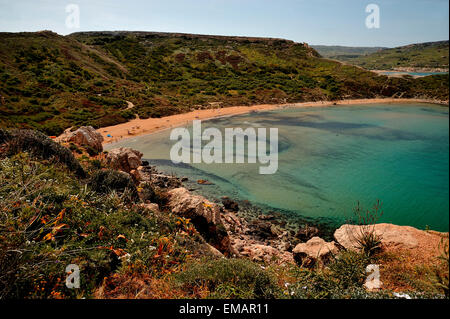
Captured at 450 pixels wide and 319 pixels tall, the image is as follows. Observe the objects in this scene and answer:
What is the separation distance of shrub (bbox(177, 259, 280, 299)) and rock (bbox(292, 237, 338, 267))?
3.18 m

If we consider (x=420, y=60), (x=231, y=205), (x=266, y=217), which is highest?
(x=420, y=60)

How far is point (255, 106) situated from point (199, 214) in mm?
30636

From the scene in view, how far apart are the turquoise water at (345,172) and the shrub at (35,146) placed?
621cm

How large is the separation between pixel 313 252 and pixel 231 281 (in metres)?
4.18

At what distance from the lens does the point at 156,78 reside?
152ft

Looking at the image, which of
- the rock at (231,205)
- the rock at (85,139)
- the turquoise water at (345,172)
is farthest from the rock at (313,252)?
the rock at (85,139)

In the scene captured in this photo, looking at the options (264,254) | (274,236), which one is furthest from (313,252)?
(274,236)

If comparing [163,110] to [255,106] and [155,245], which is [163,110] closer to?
[255,106]

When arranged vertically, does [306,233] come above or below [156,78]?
below

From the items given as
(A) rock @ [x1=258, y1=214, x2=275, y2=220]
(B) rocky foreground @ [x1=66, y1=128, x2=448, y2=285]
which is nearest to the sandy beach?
(B) rocky foreground @ [x1=66, y1=128, x2=448, y2=285]

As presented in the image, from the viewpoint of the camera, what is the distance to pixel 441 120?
16.2 feet

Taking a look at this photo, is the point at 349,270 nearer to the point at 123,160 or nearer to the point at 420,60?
the point at 123,160
